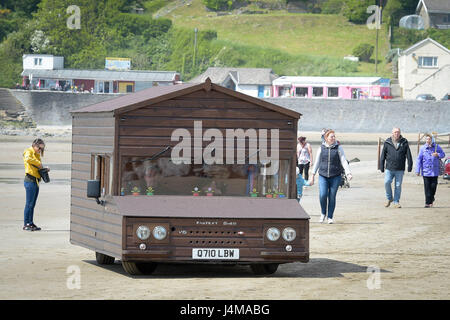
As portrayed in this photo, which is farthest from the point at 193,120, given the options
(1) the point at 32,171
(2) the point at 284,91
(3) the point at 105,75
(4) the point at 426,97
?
(3) the point at 105,75

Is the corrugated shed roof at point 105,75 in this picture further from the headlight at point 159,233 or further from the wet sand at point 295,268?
the headlight at point 159,233

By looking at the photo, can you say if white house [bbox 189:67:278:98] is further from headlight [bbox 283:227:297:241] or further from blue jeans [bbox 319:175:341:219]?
headlight [bbox 283:227:297:241]

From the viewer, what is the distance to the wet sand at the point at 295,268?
1123 centimetres

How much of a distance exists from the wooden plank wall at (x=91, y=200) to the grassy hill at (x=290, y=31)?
4598 inches

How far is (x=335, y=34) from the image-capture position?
147m

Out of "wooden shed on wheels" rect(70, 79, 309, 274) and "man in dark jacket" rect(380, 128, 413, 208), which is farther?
"man in dark jacket" rect(380, 128, 413, 208)

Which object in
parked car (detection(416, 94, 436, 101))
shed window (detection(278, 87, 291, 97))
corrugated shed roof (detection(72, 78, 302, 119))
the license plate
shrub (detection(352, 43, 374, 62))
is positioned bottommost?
the license plate

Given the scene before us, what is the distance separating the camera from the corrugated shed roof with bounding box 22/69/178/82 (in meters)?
117

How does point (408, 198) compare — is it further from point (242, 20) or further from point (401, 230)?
point (242, 20)

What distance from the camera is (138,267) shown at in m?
12.6

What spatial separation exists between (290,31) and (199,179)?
5425 inches

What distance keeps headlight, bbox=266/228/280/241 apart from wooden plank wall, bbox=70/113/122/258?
72.0 inches

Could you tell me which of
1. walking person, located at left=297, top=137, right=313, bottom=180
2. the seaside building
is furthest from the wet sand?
the seaside building

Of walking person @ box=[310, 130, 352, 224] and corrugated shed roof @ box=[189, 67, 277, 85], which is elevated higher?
corrugated shed roof @ box=[189, 67, 277, 85]
